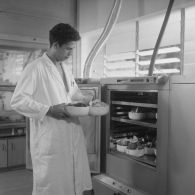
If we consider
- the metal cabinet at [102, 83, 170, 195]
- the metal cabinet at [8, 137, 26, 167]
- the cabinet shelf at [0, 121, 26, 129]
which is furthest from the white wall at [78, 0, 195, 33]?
the metal cabinet at [8, 137, 26, 167]

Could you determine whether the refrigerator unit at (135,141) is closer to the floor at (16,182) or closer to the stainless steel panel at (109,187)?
the stainless steel panel at (109,187)

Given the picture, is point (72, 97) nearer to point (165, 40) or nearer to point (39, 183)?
point (39, 183)

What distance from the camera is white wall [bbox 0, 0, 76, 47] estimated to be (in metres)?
3.29

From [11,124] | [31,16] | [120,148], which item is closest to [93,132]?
[120,148]

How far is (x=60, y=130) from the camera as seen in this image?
1642 mm

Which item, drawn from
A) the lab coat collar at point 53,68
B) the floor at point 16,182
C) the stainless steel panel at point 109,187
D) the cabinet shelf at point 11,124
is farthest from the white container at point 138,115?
the cabinet shelf at point 11,124

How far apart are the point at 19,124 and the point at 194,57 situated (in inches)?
92.6

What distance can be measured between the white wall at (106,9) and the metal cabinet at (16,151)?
1725 millimetres

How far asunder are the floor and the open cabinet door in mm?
855

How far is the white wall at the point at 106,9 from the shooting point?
7.98 feet

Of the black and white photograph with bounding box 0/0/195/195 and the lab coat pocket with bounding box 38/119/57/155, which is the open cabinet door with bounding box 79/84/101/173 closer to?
the black and white photograph with bounding box 0/0/195/195

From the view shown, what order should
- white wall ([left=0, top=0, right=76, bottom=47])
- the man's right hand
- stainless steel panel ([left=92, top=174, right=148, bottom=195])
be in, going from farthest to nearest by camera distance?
white wall ([left=0, top=0, right=76, bottom=47]) < stainless steel panel ([left=92, top=174, right=148, bottom=195]) < the man's right hand

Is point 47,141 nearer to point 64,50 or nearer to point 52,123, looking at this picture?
point 52,123

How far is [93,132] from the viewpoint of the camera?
241 centimetres
